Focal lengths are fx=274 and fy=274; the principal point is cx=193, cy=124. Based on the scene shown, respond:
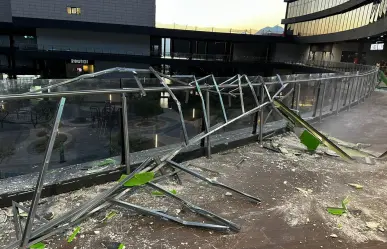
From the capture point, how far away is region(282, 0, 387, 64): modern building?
35219 millimetres

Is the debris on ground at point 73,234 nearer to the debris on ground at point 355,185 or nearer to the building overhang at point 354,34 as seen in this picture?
the debris on ground at point 355,185

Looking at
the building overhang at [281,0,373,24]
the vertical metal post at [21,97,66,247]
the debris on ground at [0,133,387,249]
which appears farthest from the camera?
the building overhang at [281,0,373,24]

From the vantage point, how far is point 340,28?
45.2m

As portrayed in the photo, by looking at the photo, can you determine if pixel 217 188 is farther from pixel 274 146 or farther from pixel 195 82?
pixel 274 146

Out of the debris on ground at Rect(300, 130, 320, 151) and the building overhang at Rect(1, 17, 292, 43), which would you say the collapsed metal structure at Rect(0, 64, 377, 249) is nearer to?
the debris on ground at Rect(300, 130, 320, 151)

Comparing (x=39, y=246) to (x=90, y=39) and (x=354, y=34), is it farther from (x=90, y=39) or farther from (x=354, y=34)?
(x=354, y=34)

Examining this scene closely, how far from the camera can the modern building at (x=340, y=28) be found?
35219 mm

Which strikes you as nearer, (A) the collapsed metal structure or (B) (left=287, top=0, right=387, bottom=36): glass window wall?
(A) the collapsed metal structure

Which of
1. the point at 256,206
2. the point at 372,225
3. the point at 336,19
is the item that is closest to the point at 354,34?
the point at 336,19

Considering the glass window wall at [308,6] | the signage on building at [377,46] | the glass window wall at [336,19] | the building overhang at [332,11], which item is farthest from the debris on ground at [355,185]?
the glass window wall at [308,6]

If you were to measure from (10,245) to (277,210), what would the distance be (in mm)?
2503

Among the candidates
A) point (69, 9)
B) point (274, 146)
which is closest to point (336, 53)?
point (69, 9)

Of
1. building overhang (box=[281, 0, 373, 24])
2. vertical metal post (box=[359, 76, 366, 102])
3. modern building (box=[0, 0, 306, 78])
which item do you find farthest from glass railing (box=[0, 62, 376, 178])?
building overhang (box=[281, 0, 373, 24])

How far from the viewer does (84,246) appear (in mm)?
2318
